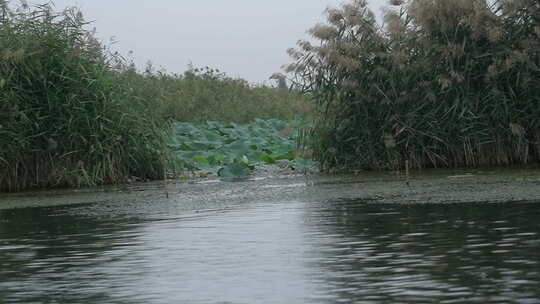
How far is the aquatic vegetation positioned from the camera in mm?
16797

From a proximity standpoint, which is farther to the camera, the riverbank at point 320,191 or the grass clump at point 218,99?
the grass clump at point 218,99

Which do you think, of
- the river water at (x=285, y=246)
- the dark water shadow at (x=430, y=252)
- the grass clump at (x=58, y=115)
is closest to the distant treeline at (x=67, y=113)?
the grass clump at (x=58, y=115)

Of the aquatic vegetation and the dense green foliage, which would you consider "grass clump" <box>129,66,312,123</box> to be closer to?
the aquatic vegetation

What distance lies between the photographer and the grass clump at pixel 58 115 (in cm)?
1454

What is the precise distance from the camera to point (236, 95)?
30.8 m

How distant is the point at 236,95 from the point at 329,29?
14.8 m

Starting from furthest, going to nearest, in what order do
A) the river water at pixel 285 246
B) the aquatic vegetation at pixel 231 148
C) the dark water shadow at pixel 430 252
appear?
the aquatic vegetation at pixel 231 148, the river water at pixel 285 246, the dark water shadow at pixel 430 252

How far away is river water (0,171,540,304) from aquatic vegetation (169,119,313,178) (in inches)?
155

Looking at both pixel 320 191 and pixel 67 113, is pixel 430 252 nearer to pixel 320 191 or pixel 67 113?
pixel 320 191

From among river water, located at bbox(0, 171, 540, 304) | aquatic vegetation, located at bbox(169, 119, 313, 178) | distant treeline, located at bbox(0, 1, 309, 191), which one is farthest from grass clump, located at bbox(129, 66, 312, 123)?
river water, located at bbox(0, 171, 540, 304)

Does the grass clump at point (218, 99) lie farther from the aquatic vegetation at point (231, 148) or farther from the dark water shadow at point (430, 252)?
the dark water shadow at point (430, 252)

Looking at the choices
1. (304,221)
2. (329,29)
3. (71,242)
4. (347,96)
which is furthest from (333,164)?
(71,242)

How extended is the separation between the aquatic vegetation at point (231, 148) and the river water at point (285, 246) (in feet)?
13.0

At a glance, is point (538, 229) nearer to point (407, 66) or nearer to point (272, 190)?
point (272, 190)
